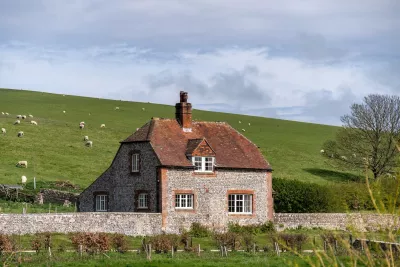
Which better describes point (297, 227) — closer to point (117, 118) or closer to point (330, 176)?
point (330, 176)

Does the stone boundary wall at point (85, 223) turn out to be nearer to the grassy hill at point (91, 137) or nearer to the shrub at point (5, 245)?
the shrub at point (5, 245)

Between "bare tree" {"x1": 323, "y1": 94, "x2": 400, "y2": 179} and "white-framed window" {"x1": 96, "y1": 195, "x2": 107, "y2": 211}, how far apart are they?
124 feet

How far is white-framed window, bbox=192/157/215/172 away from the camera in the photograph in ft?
184

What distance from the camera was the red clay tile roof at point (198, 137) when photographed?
5600cm

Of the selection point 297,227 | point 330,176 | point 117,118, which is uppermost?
point 117,118

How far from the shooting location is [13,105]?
128 m

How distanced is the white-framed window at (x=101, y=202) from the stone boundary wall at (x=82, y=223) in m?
8.21

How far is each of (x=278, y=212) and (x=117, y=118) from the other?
63.5m

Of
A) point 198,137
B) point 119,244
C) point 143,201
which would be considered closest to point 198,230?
point 143,201

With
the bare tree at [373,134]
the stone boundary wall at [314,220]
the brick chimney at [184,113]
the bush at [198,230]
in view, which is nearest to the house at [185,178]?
the brick chimney at [184,113]

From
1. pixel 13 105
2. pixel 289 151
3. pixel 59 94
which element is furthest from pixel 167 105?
pixel 289 151

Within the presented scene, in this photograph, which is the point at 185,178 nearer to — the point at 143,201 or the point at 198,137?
the point at 143,201

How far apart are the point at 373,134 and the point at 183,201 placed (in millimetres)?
41253

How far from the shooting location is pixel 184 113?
5953 centimetres
